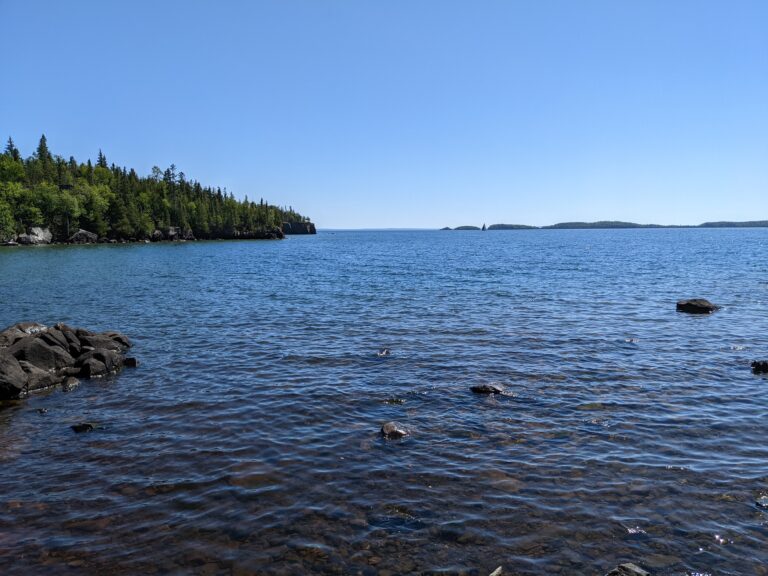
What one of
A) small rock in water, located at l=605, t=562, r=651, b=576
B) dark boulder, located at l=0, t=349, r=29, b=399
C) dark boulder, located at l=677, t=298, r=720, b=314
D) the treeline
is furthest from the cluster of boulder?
the treeline

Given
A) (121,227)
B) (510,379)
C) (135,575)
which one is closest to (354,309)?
(510,379)

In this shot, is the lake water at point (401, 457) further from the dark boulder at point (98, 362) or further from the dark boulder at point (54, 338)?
the dark boulder at point (54, 338)

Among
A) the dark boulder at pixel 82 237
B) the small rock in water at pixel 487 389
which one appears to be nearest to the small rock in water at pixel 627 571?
the small rock in water at pixel 487 389

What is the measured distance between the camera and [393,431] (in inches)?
570

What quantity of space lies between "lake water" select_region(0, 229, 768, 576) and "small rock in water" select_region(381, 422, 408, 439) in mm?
289

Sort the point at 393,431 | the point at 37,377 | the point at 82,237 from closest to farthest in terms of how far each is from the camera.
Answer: the point at 393,431
the point at 37,377
the point at 82,237

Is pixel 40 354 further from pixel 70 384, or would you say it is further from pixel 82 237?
pixel 82 237

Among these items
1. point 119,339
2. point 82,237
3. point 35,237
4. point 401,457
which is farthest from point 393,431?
point 82,237

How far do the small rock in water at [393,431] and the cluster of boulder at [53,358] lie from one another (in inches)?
566

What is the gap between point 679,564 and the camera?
8789mm

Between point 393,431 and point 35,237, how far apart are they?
162m

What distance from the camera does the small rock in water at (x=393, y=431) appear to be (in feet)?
47.3

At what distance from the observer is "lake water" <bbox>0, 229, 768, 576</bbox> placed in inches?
365

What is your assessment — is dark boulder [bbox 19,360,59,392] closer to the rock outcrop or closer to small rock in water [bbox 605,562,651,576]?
small rock in water [bbox 605,562,651,576]
